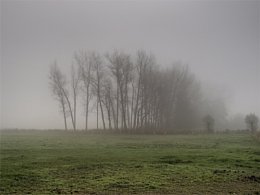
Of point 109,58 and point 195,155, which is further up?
point 109,58

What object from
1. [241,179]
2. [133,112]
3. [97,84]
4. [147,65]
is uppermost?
[147,65]

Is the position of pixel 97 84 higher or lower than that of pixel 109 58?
lower

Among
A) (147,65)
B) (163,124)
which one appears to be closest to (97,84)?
(147,65)

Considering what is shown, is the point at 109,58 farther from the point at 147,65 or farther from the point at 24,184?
the point at 24,184

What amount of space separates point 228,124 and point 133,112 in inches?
1355

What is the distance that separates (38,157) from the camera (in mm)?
23172

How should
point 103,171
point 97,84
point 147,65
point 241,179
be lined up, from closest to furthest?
point 241,179
point 103,171
point 97,84
point 147,65

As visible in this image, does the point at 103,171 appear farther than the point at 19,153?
No

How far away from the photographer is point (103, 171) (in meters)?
18.5

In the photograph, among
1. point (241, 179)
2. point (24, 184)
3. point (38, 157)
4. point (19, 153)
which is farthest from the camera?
point (19, 153)

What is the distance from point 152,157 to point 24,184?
10091 millimetres

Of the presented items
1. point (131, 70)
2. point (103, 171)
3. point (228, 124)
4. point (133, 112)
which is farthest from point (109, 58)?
point (103, 171)

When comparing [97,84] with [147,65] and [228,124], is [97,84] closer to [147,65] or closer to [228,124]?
[147,65]

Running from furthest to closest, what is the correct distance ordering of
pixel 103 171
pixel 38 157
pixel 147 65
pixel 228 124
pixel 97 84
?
pixel 228 124, pixel 147 65, pixel 97 84, pixel 38 157, pixel 103 171
